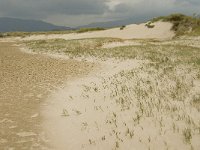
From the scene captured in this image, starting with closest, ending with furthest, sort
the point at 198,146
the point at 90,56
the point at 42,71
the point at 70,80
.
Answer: the point at 198,146
the point at 70,80
the point at 42,71
the point at 90,56

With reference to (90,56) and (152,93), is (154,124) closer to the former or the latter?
(152,93)

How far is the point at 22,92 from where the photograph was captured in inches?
695

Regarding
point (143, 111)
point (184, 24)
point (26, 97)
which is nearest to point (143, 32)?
point (184, 24)

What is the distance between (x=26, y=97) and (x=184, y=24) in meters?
53.0

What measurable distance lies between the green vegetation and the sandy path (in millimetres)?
36678

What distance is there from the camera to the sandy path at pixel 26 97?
1082 centimetres

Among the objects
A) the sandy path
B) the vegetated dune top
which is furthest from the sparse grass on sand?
the vegetated dune top

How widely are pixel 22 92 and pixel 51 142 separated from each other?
7721 millimetres

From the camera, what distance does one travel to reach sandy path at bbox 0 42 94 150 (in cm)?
1082

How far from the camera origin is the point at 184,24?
63875 mm

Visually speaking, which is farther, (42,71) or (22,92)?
(42,71)

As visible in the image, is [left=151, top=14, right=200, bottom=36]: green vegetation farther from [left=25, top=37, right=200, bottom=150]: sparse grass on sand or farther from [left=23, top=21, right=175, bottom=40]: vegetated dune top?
[left=25, top=37, right=200, bottom=150]: sparse grass on sand

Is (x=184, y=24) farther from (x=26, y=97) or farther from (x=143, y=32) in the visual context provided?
(x=26, y=97)

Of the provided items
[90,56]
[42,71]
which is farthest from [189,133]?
[90,56]
